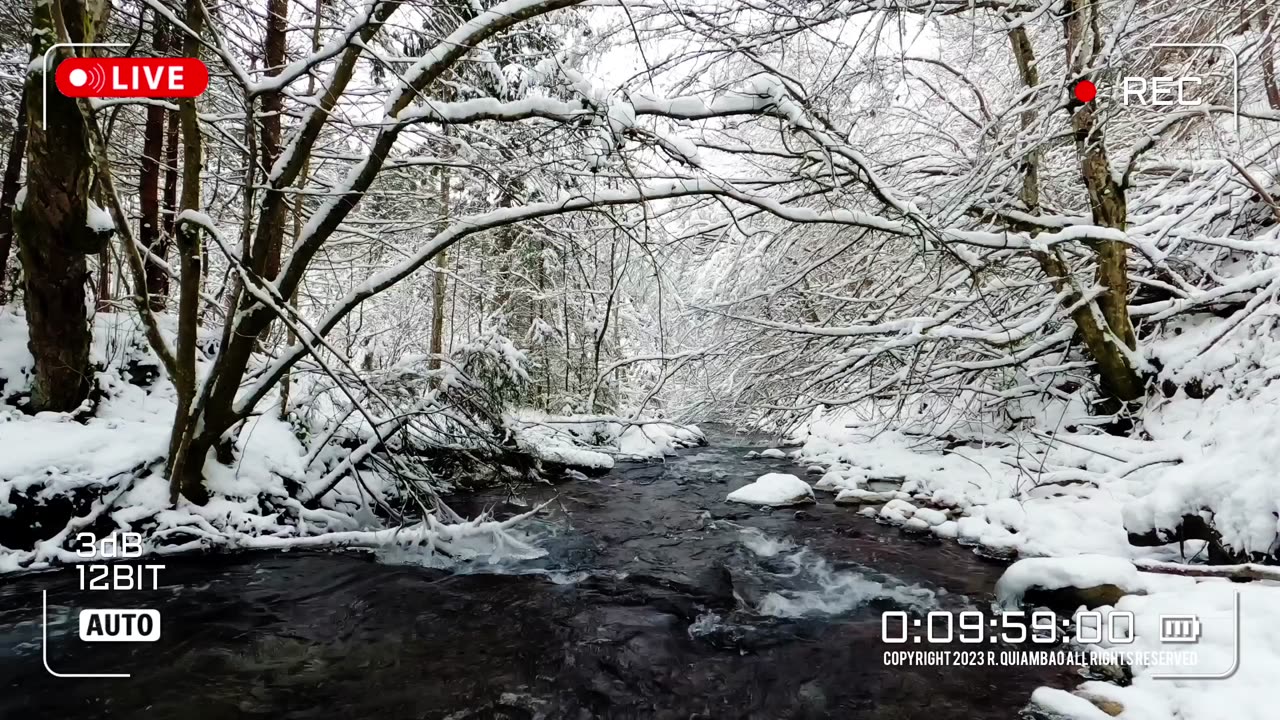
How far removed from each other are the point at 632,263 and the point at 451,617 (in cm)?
291

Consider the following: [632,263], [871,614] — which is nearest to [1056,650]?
[871,614]

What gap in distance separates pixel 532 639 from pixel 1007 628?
3.20 meters

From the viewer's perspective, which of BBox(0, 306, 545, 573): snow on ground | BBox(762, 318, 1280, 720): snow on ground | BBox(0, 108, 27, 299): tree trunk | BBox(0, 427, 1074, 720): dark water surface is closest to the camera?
BBox(762, 318, 1280, 720): snow on ground

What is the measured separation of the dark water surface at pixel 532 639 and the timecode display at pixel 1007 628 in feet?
0.53

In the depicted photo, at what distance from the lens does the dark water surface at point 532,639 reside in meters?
3.01

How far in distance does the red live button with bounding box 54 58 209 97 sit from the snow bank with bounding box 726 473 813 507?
7.26m

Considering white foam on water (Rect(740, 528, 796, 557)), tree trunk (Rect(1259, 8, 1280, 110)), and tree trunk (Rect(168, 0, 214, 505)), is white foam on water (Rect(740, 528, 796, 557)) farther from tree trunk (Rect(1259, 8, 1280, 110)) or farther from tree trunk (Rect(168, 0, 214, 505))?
tree trunk (Rect(1259, 8, 1280, 110))

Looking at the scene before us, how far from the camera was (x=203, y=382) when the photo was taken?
4.34 metres

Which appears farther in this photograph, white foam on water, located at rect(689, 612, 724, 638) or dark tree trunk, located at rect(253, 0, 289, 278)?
dark tree trunk, located at rect(253, 0, 289, 278)

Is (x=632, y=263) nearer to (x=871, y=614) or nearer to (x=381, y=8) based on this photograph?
(x=381, y=8)

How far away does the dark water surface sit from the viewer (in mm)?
3010

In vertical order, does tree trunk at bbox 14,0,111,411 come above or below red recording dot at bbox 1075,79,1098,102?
below

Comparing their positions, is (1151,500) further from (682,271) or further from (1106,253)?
(682,271)

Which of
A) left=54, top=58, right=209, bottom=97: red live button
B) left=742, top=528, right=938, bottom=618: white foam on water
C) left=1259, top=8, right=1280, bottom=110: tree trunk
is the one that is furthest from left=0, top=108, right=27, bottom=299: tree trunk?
left=1259, top=8, right=1280, bottom=110: tree trunk
